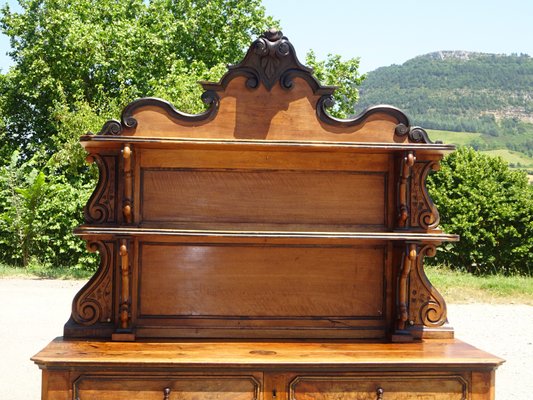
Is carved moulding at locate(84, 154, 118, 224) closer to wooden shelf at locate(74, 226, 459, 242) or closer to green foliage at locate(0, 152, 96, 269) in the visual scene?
wooden shelf at locate(74, 226, 459, 242)

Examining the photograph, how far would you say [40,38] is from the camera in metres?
18.1

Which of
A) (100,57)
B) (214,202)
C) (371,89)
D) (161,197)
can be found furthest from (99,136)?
(371,89)

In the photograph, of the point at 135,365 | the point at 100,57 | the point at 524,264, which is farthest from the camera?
the point at 100,57

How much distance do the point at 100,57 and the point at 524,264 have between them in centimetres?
1188

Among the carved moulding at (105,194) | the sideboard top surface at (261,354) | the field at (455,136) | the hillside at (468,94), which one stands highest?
the hillside at (468,94)

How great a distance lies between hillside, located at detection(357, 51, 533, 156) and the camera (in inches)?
2825

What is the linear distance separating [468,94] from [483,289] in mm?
73993

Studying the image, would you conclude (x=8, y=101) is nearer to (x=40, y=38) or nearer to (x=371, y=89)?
(x=40, y=38)

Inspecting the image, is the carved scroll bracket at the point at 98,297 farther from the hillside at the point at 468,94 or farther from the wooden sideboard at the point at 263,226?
the hillside at the point at 468,94

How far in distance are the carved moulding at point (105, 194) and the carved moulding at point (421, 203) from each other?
1746 millimetres

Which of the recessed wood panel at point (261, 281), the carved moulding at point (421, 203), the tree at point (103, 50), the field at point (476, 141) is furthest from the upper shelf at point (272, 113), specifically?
the field at point (476, 141)

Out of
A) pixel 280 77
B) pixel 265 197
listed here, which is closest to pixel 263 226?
pixel 265 197

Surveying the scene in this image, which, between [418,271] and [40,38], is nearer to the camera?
[418,271]

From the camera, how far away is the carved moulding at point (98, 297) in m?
3.85
